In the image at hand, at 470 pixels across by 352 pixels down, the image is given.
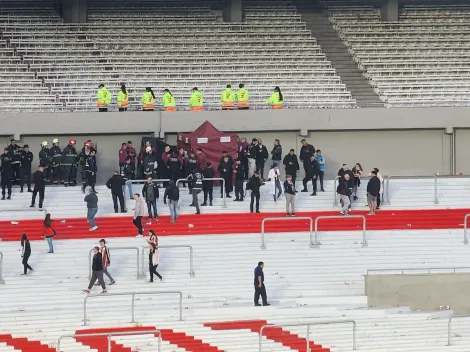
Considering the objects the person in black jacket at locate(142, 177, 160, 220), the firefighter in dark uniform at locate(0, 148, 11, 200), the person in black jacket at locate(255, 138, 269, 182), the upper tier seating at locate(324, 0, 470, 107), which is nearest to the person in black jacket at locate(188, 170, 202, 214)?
the person in black jacket at locate(142, 177, 160, 220)

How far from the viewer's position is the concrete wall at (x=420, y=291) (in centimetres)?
2995

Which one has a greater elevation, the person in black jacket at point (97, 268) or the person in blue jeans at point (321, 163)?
the person in blue jeans at point (321, 163)

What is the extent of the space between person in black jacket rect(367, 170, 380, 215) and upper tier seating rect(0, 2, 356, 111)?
20.4 ft

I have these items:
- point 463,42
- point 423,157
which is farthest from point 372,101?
point 463,42

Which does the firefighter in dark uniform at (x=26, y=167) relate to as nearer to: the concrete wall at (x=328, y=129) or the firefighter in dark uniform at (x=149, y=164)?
the concrete wall at (x=328, y=129)

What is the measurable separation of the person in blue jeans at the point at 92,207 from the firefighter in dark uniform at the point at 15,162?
Result: 3087 mm

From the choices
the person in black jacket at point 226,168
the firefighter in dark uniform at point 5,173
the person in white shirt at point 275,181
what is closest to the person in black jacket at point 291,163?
the person in white shirt at point 275,181

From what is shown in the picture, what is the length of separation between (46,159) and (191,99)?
494 cm

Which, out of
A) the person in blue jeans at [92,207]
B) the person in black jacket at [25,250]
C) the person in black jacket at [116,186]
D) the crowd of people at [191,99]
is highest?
the crowd of people at [191,99]

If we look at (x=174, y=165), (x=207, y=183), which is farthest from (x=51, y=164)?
(x=207, y=183)

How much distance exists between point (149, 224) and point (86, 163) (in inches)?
114

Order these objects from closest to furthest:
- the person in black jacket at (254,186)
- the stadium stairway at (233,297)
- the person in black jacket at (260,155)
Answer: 1. the stadium stairway at (233,297)
2. the person in black jacket at (254,186)
3. the person in black jacket at (260,155)

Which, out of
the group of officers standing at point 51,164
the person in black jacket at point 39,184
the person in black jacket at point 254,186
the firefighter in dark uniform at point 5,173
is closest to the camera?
the person in black jacket at point 39,184

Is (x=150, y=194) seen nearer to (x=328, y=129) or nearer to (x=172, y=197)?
(x=172, y=197)
